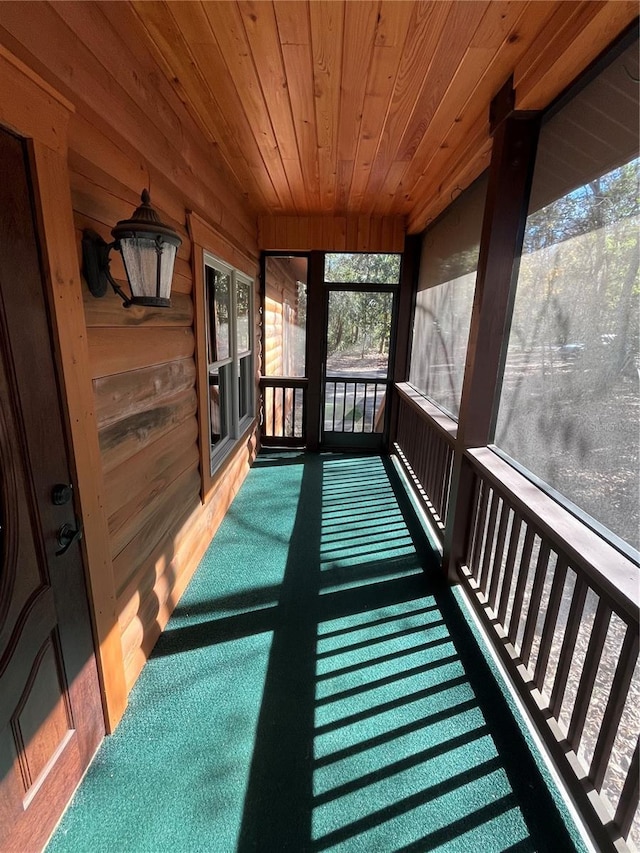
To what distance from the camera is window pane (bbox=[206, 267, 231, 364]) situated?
2789 mm

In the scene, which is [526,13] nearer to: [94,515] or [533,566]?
[533,566]

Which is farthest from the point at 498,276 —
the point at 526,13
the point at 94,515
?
the point at 94,515

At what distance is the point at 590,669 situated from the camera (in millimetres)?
1240

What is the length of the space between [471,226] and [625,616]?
2262 mm

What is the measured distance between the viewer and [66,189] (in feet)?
3.52

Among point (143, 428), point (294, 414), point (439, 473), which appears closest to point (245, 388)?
point (294, 414)

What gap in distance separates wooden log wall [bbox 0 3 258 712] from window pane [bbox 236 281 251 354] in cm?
116

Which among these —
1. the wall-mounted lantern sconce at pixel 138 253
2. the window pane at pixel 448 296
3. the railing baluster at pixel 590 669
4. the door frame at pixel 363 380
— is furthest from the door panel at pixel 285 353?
the railing baluster at pixel 590 669

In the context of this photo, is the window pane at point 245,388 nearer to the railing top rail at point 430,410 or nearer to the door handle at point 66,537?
the railing top rail at point 430,410

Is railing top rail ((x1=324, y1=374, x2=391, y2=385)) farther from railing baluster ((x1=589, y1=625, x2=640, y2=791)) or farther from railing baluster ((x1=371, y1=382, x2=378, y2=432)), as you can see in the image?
railing baluster ((x1=589, y1=625, x2=640, y2=791))

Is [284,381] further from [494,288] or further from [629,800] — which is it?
[629,800]


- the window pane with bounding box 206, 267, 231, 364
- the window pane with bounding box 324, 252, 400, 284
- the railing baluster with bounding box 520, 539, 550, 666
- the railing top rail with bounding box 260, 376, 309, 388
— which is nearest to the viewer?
the railing baluster with bounding box 520, 539, 550, 666

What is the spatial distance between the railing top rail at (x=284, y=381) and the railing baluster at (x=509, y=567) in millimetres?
3054

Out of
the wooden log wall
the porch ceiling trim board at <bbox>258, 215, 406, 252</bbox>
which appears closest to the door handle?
the wooden log wall
